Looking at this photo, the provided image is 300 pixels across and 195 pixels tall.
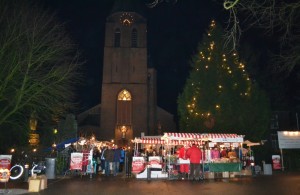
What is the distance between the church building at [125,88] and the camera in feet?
153

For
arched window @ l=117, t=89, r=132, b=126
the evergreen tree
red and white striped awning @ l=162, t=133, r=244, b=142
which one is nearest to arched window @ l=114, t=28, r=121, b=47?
arched window @ l=117, t=89, r=132, b=126

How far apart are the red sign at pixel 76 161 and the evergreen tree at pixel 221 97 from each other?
42.7 ft

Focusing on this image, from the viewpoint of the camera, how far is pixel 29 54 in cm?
1906


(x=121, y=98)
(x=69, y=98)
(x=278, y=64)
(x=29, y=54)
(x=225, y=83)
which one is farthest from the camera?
(x=121, y=98)

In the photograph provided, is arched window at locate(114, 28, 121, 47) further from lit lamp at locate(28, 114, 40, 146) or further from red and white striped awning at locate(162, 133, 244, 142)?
red and white striped awning at locate(162, 133, 244, 142)

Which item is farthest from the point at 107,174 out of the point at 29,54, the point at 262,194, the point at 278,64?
the point at 278,64

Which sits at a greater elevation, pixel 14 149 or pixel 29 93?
pixel 29 93

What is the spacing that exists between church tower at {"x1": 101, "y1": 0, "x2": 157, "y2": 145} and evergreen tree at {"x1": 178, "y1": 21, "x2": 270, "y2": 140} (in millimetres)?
16595

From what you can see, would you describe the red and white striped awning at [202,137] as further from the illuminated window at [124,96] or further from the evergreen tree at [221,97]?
the illuminated window at [124,96]

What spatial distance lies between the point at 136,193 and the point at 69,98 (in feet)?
38.7

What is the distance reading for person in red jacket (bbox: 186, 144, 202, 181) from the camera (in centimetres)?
1684

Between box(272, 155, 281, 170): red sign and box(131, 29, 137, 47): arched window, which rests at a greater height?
box(131, 29, 137, 47): arched window

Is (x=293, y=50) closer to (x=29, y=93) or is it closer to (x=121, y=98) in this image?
(x=29, y=93)

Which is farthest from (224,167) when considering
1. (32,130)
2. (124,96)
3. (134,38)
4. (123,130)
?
(134,38)
